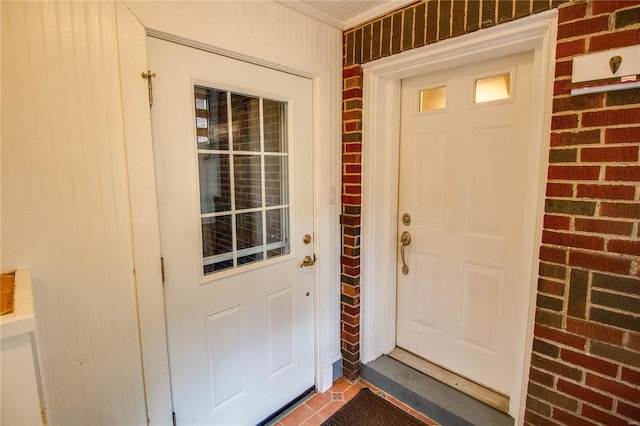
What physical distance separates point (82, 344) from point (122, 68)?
1044 mm

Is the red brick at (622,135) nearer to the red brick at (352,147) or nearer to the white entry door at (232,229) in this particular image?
the red brick at (352,147)

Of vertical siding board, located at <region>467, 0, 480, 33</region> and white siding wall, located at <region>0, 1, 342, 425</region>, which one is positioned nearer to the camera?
white siding wall, located at <region>0, 1, 342, 425</region>

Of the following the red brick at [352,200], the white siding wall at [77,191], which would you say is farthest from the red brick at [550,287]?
the white siding wall at [77,191]

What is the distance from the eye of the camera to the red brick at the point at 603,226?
114 centimetres

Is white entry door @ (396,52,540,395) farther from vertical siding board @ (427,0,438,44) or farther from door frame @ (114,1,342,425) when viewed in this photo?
door frame @ (114,1,342,425)

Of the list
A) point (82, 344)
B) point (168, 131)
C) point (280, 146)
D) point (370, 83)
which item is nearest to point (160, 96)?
point (168, 131)

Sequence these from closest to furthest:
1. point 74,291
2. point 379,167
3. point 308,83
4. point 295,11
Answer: point 74,291 < point 295,11 < point 308,83 < point 379,167

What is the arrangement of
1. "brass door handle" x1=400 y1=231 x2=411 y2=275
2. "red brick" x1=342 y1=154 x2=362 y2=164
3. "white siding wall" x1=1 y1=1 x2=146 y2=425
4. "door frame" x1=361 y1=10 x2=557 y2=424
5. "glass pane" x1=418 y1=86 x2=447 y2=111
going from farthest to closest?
"brass door handle" x1=400 y1=231 x2=411 y2=275
"red brick" x1=342 y1=154 x2=362 y2=164
"glass pane" x1=418 y1=86 x2=447 y2=111
"door frame" x1=361 y1=10 x2=557 y2=424
"white siding wall" x1=1 y1=1 x2=146 y2=425

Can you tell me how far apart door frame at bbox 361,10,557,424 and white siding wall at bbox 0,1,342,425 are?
998 mm

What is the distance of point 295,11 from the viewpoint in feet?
5.47

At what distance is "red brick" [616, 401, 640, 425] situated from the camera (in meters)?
1.16

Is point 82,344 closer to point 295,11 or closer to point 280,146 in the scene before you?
point 280,146

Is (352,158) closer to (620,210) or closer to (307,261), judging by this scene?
(307,261)

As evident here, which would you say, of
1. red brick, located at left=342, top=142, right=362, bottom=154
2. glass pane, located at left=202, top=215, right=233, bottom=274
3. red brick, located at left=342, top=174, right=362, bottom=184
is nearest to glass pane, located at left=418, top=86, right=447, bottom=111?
red brick, located at left=342, top=142, right=362, bottom=154
